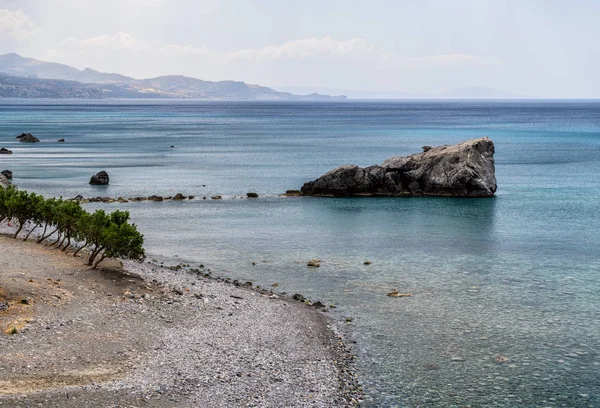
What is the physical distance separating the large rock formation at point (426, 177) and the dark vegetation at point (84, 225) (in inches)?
1547

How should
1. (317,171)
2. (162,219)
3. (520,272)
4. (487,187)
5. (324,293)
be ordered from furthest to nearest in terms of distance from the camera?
(317,171), (487,187), (162,219), (520,272), (324,293)

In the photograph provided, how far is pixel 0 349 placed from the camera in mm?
26906

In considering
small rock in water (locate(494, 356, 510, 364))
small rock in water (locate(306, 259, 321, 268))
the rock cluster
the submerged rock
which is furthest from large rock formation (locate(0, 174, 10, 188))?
small rock in water (locate(494, 356, 510, 364))

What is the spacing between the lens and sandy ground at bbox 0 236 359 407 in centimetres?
2481

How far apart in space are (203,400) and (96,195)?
61.5 m

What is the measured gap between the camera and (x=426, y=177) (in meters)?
83.2

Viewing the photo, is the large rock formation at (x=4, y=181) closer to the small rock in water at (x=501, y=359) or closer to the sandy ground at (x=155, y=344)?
the sandy ground at (x=155, y=344)

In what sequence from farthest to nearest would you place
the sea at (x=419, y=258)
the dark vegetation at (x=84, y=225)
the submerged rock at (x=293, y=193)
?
the submerged rock at (x=293, y=193) < the dark vegetation at (x=84, y=225) < the sea at (x=419, y=258)

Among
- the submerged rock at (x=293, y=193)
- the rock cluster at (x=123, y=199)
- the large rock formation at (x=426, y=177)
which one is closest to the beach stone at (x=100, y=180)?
the rock cluster at (x=123, y=199)

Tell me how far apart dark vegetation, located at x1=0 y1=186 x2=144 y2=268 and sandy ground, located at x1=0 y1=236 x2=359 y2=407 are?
5.76ft

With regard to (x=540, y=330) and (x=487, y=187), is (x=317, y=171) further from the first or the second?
(x=540, y=330)

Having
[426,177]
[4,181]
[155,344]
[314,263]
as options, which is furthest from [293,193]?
[155,344]

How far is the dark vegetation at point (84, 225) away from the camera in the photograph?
39.5m


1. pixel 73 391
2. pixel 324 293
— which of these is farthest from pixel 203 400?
pixel 324 293
